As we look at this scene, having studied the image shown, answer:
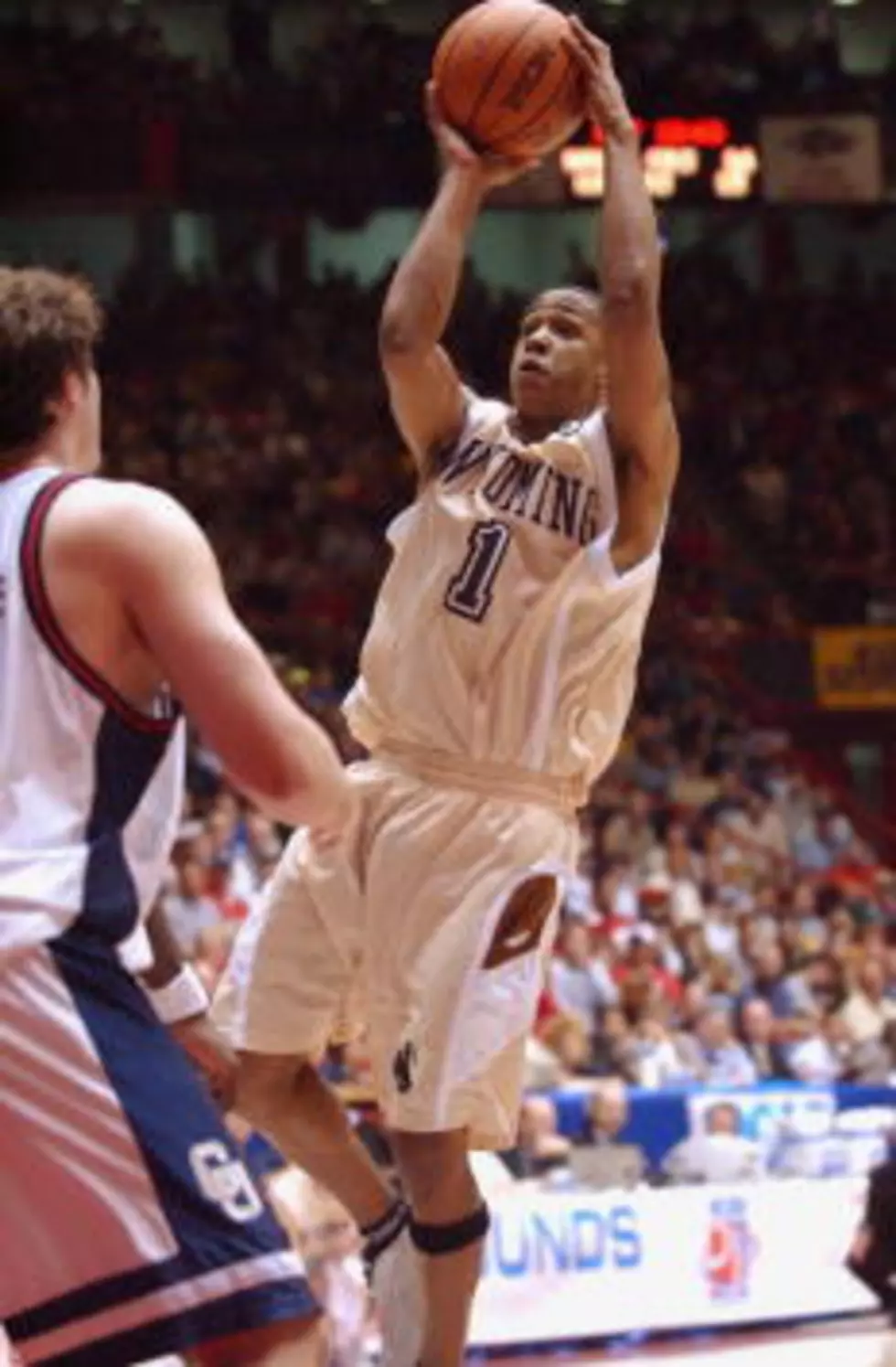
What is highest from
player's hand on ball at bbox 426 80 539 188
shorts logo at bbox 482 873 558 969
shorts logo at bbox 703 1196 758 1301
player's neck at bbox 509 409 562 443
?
player's hand on ball at bbox 426 80 539 188

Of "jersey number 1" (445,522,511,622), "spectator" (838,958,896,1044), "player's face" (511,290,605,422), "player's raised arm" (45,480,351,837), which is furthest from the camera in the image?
"spectator" (838,958,896,1044)

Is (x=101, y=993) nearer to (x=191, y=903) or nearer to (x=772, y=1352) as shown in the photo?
(x=772, y=1352)

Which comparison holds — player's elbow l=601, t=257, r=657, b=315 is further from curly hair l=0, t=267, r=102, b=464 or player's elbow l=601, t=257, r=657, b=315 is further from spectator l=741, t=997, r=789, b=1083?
spectator l=741, t=997, r=789, b=1083

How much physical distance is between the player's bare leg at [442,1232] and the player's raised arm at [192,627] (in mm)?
1764

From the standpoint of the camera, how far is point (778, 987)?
14.7m

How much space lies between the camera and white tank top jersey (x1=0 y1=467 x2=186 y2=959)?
135 inches

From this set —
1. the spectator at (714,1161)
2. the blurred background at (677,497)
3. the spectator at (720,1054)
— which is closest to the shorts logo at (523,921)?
the blurred background at (677,497)

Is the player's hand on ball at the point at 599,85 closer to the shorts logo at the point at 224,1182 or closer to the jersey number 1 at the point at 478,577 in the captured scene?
the jersey number 1 at the point at 478,577

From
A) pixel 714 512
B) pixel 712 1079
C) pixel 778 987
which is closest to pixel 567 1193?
pixel 712 1079

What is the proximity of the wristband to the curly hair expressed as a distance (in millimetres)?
773

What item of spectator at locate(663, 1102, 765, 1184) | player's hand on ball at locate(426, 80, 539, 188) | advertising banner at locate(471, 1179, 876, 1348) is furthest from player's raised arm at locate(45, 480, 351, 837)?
spectator at locate(663, 1102, 765, 1184)

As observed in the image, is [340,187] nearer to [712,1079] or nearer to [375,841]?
[712,1079]

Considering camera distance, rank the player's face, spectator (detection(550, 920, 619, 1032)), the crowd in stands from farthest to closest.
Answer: the crowd in stands → spectator (detection(550, 920, 619, 1032)) → the player's face

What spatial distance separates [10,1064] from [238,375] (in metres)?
19.3
